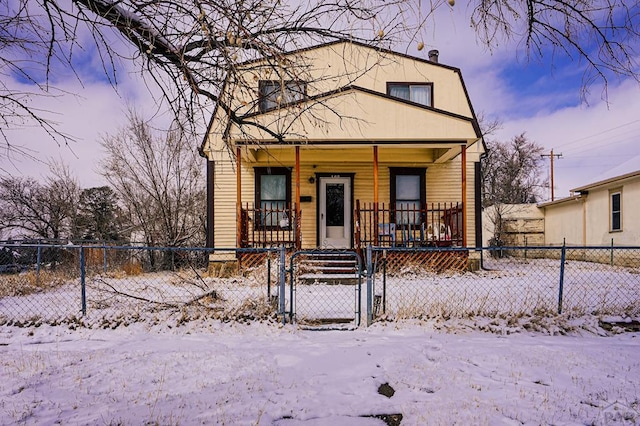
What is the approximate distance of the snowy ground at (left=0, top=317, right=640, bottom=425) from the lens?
103 inches

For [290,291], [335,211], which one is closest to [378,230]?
[335,211]

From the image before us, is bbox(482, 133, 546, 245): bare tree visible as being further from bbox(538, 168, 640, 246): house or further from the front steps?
the front steps

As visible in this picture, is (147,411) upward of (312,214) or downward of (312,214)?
downward

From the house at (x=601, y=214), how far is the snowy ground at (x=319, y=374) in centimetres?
1014

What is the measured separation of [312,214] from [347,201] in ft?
3.95

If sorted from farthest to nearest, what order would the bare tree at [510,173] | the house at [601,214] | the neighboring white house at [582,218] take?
the bare tree at [510,173] → the neighboring white house at [582,218] → the house at [601,214]

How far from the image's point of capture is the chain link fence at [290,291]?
200 inches

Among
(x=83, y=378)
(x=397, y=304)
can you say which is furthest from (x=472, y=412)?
(x=83, y=378)

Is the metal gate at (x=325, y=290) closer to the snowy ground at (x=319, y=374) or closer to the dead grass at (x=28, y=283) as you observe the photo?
the snowy ground at (x=319, y=374)

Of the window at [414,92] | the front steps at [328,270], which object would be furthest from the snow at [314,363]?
the window at [414,92]

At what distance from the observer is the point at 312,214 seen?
11109 millimetres

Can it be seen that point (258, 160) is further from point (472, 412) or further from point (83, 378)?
point (472, 412)

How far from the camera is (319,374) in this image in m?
3.34

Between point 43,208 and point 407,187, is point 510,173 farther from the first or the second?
point 43,208
